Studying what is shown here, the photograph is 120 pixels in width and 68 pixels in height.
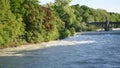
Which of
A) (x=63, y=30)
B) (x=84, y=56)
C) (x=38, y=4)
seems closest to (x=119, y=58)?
(x=84, y=56)

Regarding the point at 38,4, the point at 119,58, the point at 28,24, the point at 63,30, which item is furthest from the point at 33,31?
the point at 119,58

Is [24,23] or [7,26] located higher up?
[7,26]

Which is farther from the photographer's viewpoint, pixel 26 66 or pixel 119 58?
pixel 119 58

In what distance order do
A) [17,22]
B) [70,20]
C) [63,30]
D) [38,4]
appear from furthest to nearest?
[70,20]
[63,30]
[38,4]
[17,22]

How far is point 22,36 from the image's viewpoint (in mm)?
77438

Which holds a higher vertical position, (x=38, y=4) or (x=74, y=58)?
(x=38, y=4)

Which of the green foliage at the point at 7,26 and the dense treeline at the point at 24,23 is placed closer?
the green foliage at the point at 7,26

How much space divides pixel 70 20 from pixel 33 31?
34214 mm

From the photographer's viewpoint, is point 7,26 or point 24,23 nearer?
point 7,26

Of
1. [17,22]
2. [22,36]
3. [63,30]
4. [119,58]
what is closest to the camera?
[119,58]

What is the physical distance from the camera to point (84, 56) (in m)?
53.2

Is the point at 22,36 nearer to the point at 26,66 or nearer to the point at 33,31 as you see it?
the point at 33,31

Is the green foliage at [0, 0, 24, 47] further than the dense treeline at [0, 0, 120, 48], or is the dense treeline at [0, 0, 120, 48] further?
the dense treeline at [0, 0, 120, 48]

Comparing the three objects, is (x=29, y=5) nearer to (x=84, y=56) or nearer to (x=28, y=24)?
(x=28, y=24)
